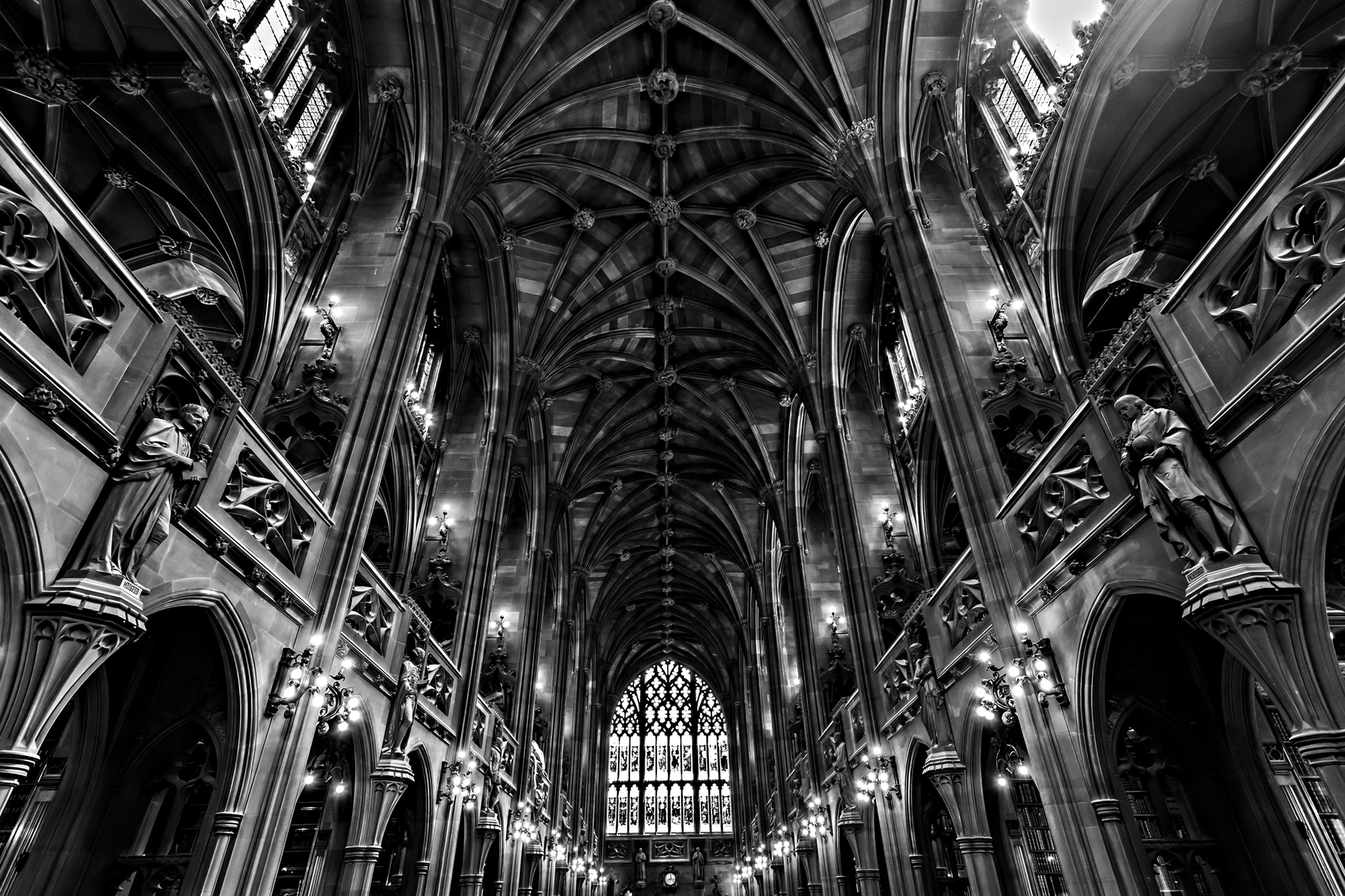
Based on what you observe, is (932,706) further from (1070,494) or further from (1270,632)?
(1270,632)

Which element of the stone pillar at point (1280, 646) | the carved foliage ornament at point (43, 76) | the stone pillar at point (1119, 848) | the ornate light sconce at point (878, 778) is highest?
the carved foliage ornament at point (43, 76)

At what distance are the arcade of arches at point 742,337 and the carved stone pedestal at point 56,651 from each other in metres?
0.03

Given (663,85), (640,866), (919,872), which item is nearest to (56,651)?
(919,872)

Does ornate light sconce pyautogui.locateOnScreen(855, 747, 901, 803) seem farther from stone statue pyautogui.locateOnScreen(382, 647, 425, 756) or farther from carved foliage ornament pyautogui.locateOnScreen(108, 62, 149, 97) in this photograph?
carved foliage ornament pyautogui.locateOnScreen(108, 62, 149, 97)

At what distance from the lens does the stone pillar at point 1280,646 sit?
5699 millimetres

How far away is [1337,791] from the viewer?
5.55 metres

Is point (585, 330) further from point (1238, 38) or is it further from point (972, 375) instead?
point (1238, 38)

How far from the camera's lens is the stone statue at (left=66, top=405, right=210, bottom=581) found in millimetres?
6449

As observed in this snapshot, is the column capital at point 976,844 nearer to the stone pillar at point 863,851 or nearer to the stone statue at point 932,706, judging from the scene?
the stone statue at point 932,706

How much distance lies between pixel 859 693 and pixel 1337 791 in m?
13.5

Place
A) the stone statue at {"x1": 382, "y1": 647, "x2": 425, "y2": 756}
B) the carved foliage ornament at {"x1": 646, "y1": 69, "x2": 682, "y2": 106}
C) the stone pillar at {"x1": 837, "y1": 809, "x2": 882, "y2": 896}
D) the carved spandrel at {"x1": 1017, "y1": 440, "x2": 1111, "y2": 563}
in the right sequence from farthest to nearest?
the carved foliage ornament at {"x1": 646, "y1": 69, "x2": 682, "y2": 106} < the stone pillar at {"x1": 837, "y1": 809, "x2": 882, "y2": 896} < the stone statue at {"x1": 382, "y1": 647, "x2": 425, "y2": 756} < the carved spandrel at {"x1": 1017, "y1": 440, "x2": 1111, "y2": 563}

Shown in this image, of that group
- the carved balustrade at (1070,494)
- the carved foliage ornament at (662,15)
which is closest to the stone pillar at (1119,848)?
the carved balustrade at (1070,494)

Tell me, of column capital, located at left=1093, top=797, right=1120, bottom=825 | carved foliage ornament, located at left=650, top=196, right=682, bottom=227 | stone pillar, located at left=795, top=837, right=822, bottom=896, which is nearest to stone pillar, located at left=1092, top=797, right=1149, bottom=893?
column capital, located at left=1093, top=797, right=1120, bottom=825

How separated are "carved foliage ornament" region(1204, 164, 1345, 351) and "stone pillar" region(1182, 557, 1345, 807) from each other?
7.43 feet
